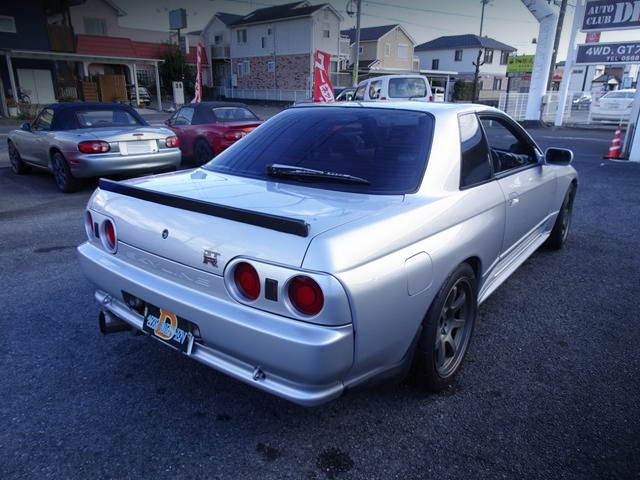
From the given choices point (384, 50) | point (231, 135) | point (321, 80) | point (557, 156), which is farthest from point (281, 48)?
point (557, 156)

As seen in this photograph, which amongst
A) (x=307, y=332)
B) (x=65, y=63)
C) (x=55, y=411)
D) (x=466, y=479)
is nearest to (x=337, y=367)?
(x=307, y=332)

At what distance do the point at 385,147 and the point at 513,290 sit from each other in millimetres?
2047

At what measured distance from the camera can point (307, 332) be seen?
1.73 metres

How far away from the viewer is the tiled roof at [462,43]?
173 ft

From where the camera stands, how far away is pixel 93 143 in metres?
6.78

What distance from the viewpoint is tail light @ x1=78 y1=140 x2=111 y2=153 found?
22.1 ft

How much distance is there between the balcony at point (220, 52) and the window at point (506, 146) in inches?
1695

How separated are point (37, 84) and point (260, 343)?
100ft

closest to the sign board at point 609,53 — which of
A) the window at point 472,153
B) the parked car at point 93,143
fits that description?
the parked car at point 93,143

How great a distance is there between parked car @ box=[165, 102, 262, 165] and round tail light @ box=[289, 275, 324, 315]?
727cm

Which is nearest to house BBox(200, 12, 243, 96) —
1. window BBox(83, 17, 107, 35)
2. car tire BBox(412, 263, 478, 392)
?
window BBox(83, 17, 107, 35)

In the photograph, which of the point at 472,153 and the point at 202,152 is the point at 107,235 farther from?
the point at 202,152

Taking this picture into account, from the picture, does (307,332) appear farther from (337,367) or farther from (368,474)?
(368,474)

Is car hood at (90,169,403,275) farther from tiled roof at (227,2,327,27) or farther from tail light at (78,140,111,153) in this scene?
tiled roof at (227,2,327,27)
